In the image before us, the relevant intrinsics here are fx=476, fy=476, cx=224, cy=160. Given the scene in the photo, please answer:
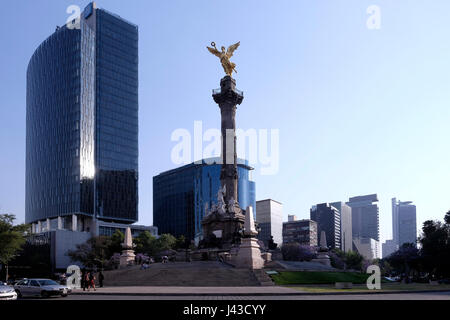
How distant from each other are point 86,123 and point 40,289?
341ft

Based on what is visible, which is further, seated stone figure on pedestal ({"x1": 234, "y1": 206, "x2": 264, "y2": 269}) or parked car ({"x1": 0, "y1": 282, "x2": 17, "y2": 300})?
seated stone figure on pedestal ({"x1": 234, "y1": 206, "x2": 264, "y2": 269})

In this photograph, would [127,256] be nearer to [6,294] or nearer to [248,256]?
[248,256]

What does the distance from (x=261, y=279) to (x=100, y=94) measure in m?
103

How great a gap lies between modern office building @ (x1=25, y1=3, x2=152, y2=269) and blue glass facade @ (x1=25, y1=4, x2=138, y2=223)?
10.6 inches

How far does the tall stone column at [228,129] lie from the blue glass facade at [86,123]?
6897 centimetres

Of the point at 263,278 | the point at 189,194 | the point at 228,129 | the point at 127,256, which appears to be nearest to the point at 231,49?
the point at 228,129

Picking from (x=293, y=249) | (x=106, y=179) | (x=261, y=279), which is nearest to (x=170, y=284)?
(x=261, y=279)

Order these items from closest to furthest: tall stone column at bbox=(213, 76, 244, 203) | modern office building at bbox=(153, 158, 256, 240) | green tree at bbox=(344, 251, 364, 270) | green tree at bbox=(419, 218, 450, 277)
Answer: tall stone column at bbox=(213, 76, 244, 203), green tree at bbox=(419, 218, 450, 277), green tree at bbox=(344, 251, 364, 270), modern office building at bbox=(153, 158, 256, 240)

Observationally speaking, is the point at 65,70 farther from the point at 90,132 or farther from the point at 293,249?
the point at 293,249

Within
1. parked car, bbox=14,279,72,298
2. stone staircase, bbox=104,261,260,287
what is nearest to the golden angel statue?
stone staircase, bbox=104,261,260,287

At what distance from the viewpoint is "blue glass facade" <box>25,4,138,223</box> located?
12812 cm

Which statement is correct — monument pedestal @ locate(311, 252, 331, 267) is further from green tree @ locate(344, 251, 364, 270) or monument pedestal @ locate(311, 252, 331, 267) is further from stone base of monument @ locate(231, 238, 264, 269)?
green tree @ locate(344, 251, 364, 270)

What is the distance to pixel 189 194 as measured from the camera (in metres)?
172

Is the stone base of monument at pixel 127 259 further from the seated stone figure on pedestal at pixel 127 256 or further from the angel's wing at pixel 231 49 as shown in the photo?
the angel's wing at pixel 231 49
